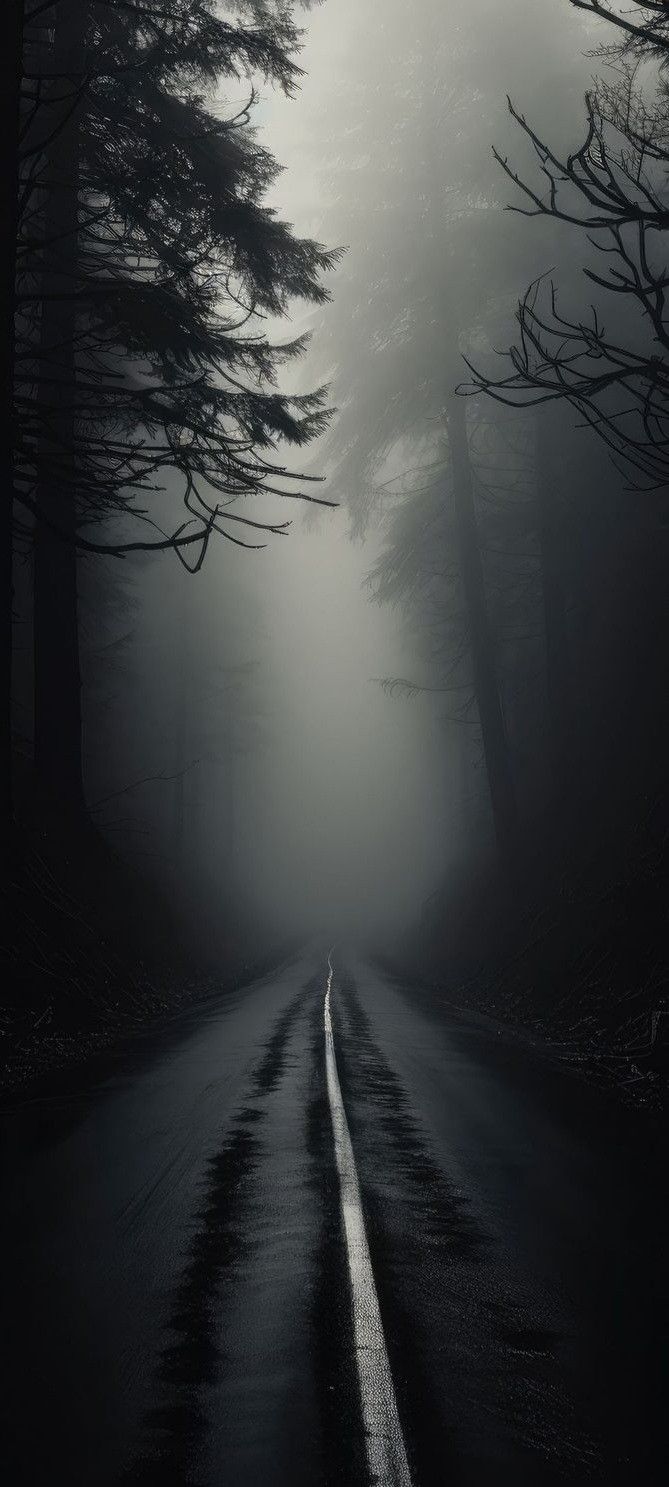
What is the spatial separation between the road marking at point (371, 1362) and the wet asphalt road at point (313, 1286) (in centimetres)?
3

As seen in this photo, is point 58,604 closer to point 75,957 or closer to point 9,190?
point 75,957

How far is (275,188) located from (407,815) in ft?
209

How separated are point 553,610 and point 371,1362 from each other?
16358 millimetres

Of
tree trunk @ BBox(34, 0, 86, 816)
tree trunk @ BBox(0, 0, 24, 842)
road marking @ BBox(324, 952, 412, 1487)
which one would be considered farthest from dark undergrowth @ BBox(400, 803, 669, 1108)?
tree trunk @ BBox(0, 0, 24, 842)

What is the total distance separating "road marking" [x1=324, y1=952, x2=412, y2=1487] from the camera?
2.25 meters

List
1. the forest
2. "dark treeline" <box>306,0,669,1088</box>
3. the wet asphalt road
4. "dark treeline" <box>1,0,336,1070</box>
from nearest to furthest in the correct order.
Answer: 1. the wet asphalt road
2. the forest
3. "dark treeline" <box>1,0,336,1070</box>
4. "dark treeline" <box>306,0,669,1088</box>

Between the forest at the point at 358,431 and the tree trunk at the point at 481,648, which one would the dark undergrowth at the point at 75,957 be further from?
the tree trunk at the point at 481,648

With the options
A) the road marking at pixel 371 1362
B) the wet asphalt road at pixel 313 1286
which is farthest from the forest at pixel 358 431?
the road marking at pixel 371 1362

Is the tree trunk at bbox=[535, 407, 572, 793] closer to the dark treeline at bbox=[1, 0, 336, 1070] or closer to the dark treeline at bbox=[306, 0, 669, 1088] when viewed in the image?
the dark treeline at bbox=[306, 0, 669, 1088]

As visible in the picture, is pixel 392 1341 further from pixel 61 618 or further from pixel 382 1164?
pixel 61 618

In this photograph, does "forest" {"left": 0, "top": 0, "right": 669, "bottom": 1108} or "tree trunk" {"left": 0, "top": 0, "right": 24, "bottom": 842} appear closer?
"tree trunk" {"left": 0, "top": 0, "right": 24, "bottom": 842}

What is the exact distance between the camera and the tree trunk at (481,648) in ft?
53.4

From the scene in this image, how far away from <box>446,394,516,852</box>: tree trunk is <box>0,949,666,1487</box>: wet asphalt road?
9571mm

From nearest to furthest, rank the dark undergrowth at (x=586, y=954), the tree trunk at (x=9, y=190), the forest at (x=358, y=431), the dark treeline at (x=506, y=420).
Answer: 1. the tree trunk at (x=9, y=190)
2. the forest at (x=358, y=431)
3. the dark undergrowth at (x=586, y=954)
4. the dark treeline at (x=506, y=420)
